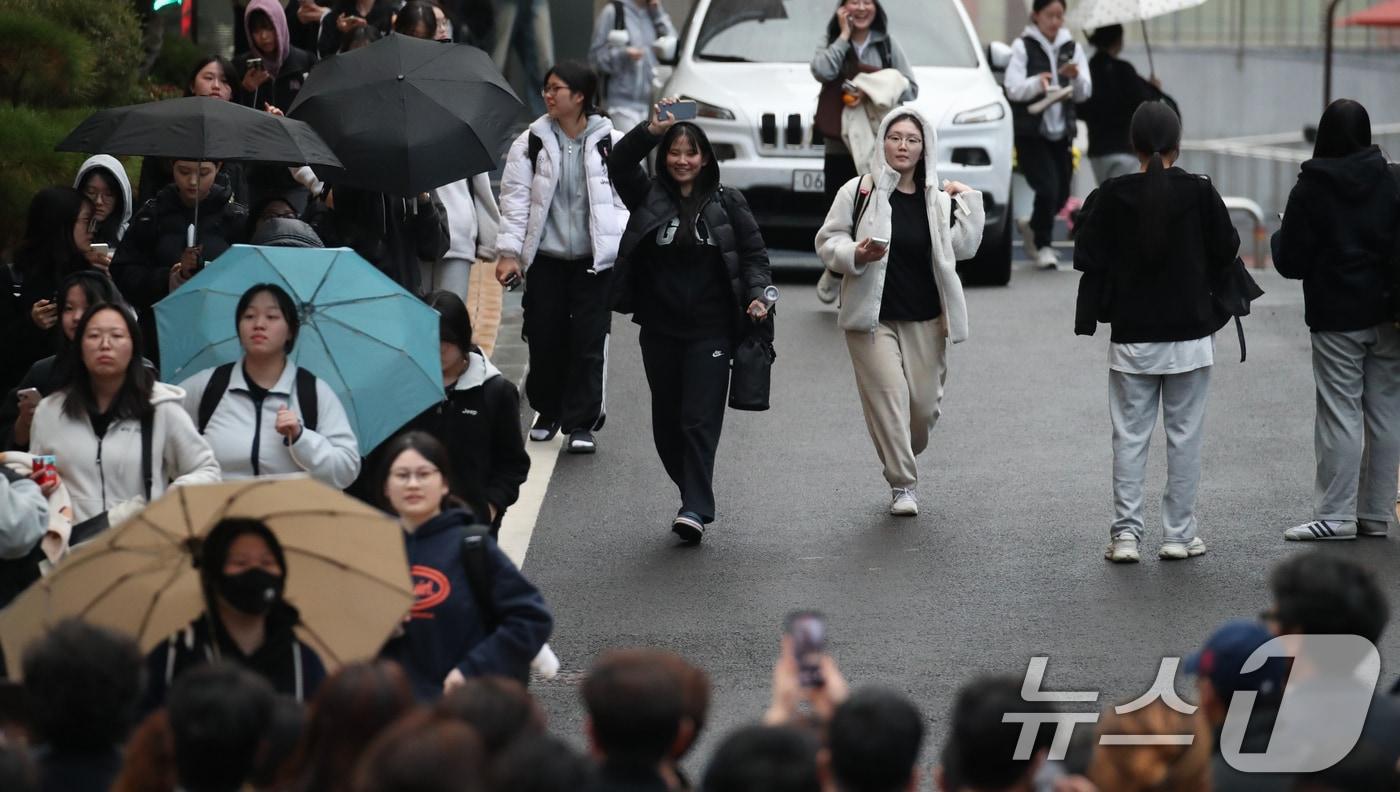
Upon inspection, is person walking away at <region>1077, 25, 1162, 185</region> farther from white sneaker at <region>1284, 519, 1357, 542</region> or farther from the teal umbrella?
the teal umbrella

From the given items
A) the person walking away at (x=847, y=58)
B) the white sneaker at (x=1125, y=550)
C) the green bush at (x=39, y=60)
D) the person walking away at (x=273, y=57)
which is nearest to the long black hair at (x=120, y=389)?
the green bush at (x=39, y=60)

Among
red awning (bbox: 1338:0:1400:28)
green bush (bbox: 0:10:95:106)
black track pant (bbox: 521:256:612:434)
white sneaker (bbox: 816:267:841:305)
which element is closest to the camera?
green bush (bbox: 0:10:95:106)

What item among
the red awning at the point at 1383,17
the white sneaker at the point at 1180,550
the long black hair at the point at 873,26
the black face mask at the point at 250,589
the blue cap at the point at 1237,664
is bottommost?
the red awning at the point at 1383,17

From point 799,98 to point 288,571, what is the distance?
11228 millimetres

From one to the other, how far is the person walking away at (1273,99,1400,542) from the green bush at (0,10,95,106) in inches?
214

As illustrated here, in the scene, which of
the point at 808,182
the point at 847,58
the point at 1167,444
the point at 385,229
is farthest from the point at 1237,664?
the point at 808,182

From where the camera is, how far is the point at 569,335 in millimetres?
11359

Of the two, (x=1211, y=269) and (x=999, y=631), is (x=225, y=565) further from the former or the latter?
(x=1211, y=269)

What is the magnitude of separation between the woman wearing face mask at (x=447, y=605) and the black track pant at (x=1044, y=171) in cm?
1204

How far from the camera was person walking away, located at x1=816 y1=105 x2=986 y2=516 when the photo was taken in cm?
1012

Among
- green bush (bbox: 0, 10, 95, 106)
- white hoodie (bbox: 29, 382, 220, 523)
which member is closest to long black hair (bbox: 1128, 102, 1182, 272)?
white hoodie (bbox: 29, 382, 220, 523)

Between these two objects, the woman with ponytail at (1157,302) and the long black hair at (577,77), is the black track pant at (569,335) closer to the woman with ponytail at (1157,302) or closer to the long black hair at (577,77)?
the long black hair at (577,77)

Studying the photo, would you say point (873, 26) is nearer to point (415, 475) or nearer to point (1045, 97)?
point (1045, 97)

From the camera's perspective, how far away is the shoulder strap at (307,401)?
23.6ft
